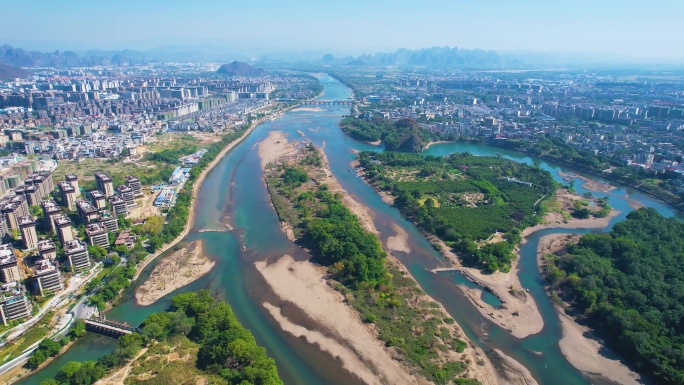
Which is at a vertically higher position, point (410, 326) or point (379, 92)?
point (379, 92)

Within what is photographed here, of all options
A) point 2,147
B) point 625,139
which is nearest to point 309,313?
point 2,147

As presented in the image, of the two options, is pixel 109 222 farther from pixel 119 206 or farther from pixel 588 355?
pixel 588 355

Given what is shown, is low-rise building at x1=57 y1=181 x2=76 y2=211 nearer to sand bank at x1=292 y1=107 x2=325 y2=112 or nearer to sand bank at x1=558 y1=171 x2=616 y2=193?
sand bank at x1=558 y1=171 x2=616 y2=193

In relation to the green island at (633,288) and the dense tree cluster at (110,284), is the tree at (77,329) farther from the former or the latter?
the green island at (633,288)

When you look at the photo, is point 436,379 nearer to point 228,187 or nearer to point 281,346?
point 281,346

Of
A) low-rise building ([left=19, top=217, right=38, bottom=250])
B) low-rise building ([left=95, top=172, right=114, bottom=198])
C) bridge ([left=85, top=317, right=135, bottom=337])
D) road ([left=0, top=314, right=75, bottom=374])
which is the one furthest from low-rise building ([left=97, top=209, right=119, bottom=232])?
bridge ([left=85, top=317, right=135, bottom=337])

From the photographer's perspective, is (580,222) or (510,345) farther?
(580,222)

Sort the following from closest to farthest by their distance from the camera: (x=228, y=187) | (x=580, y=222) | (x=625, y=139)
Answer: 1. (x=580, y=222)
2. (x=228, y=187)
3. (x=625, y=139)
